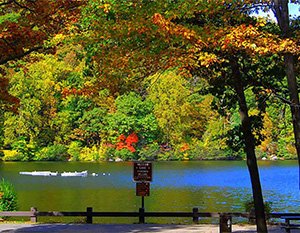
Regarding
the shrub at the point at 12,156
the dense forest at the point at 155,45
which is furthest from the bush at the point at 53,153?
the dense forest at the point at 155,45

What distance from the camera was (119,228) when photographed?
58.7 feet

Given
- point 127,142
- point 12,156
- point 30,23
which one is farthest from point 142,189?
point 12,156

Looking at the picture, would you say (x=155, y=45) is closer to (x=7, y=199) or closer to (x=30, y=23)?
(x=30, y=23)

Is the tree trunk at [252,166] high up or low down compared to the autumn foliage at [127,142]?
down

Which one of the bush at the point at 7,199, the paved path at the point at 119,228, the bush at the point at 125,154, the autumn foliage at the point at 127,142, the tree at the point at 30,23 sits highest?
the autumn foliage at the point at 127,142

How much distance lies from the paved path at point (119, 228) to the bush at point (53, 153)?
221ft

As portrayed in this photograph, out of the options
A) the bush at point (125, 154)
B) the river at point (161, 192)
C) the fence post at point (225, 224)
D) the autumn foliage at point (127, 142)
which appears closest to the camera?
the fence post at point (225, 224)

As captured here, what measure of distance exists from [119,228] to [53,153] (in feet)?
227

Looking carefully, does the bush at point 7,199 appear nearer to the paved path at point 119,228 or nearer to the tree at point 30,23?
the paved path at point 119,228

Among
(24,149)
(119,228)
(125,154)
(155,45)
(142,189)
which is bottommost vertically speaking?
(119,228)

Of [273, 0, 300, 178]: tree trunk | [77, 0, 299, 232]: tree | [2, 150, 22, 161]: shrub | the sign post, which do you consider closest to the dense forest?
[77, 0, 299, 232]: tree

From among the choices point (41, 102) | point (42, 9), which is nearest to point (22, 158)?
point (41, 102)

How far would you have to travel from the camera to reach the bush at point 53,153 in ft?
281

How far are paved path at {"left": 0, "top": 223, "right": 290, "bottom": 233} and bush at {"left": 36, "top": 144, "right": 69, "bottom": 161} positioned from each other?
67.3 meters
